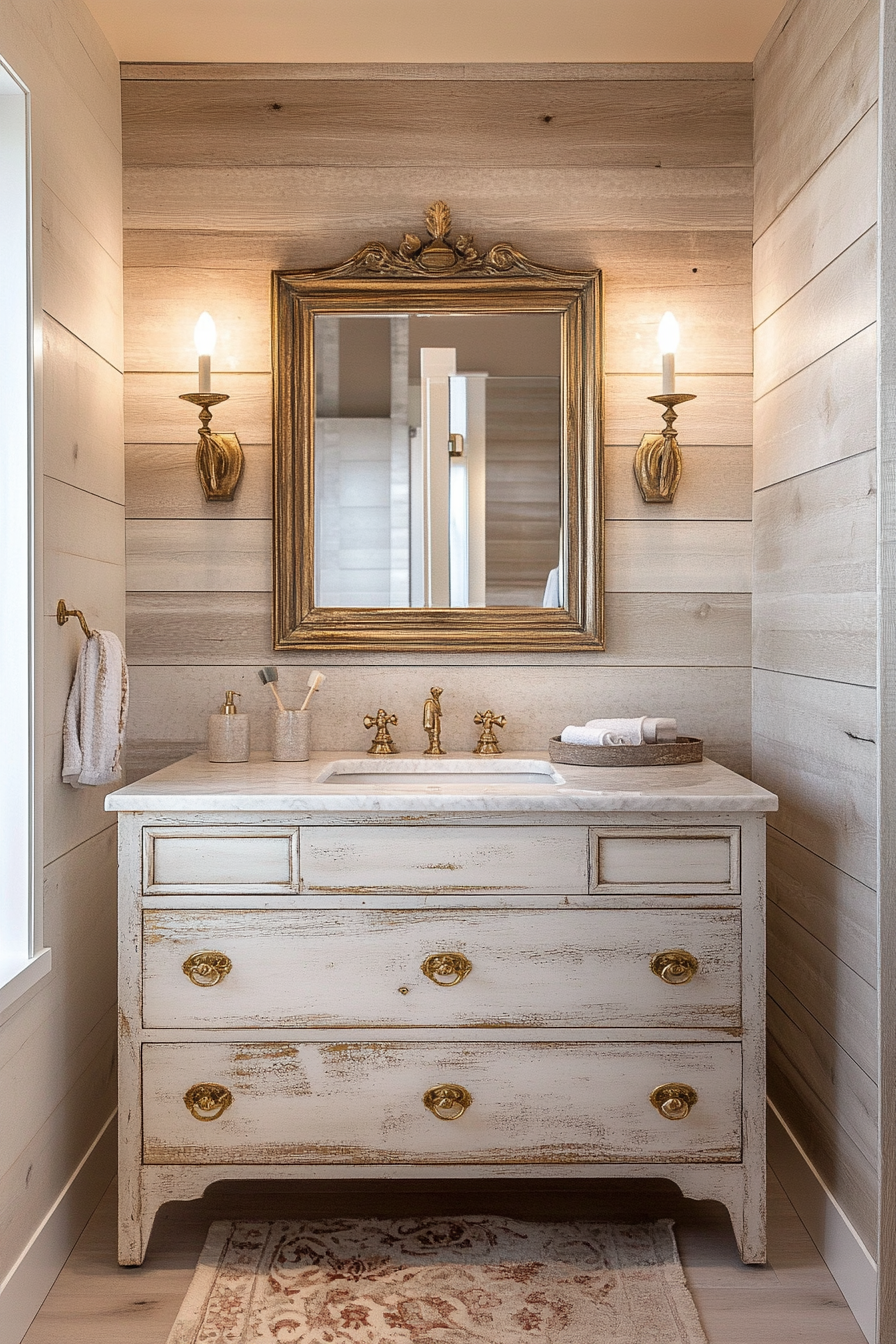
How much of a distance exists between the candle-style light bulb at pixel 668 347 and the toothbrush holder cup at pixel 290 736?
103cm

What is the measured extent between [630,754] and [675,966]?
17.3 inches

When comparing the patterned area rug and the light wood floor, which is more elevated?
the patterned area rug

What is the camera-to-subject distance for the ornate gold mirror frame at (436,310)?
2275 mm

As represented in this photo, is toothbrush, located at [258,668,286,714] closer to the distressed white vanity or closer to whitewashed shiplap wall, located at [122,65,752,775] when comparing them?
whitewashed shiplap wall, located at [122,65,752,775]

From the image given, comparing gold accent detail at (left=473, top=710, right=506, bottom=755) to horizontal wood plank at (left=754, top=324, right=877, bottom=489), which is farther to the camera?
gold accent detail at (left=473, top=710, right=506, bottom=755)

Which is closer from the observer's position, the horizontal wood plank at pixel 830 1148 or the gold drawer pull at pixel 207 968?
the horizontal wood plank at pixel 830 1148

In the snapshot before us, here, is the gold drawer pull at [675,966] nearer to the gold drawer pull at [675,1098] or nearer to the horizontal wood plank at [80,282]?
the gold drawer pull at [675,1098]

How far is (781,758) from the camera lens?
84.4 inches

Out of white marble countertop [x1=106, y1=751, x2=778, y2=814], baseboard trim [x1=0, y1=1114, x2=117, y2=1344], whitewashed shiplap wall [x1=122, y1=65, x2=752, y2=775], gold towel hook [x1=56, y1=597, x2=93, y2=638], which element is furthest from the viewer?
whitewashed shiplap wall [x1=122, y1=65, x2=752, y2=775]

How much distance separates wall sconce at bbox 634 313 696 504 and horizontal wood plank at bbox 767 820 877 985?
2.51 ft

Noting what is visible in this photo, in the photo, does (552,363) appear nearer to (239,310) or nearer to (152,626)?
(239,310)

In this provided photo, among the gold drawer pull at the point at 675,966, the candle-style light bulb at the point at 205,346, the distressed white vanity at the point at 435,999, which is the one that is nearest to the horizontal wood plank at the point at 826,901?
the distressed white vanity at the point at 435,999

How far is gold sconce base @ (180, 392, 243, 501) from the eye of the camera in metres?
2.24

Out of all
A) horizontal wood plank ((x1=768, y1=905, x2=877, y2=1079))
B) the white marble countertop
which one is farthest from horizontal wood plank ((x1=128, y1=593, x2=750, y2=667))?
horizontal wood plank ((x1=768, y1=905, x2=877, y2=1079))
